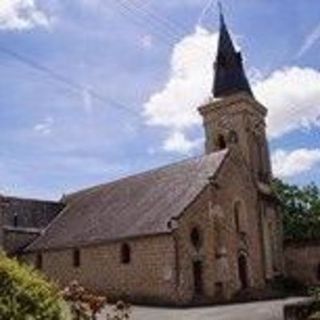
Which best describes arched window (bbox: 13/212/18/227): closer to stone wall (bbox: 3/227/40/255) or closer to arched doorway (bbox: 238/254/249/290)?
stone wall (bbox: 3/227/40/255)

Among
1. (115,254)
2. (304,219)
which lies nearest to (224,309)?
(115,254)

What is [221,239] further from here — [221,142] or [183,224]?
→ [221,142]

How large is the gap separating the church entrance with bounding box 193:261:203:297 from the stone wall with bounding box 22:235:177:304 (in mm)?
1750

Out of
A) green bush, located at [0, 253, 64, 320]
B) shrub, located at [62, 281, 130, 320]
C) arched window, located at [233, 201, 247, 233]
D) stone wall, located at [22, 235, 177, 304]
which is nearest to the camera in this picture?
green bush, located at [0, 253, 64, 320]

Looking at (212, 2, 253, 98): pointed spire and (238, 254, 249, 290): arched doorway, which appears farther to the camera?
(212, 2, 253, 98): pointed spire

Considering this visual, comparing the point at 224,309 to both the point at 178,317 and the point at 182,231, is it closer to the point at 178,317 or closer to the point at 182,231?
the point at 178,317

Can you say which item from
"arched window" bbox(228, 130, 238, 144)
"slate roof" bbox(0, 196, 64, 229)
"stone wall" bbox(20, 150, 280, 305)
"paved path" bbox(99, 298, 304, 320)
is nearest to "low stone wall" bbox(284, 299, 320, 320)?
"paved path" bbox(99, 298, 304, 320)

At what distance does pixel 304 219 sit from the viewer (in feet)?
212

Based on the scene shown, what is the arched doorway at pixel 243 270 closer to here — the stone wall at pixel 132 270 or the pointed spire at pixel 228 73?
the stone wall at pixel 132 270

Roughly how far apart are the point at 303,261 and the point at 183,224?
42.0 ft

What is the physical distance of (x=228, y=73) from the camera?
5094 cm

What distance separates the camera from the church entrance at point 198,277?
36.3 m

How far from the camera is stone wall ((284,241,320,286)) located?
44.4 m

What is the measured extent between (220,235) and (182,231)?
361 centimetres
